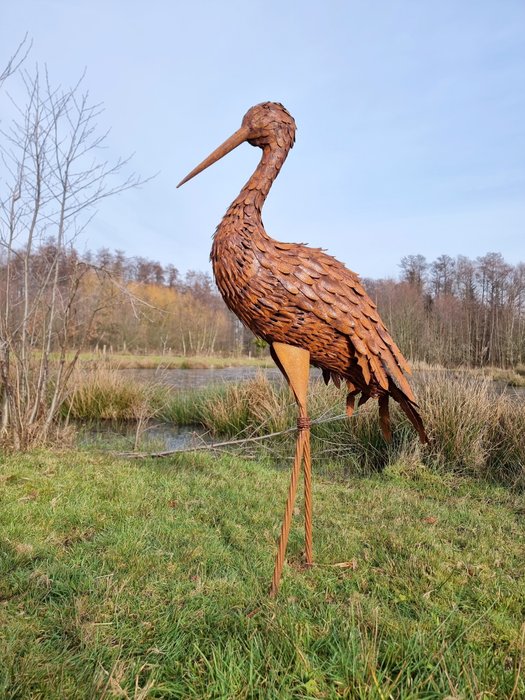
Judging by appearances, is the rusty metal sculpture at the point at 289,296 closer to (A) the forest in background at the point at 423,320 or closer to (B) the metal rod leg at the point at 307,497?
(B) the metal rod leg at the point at 307,497

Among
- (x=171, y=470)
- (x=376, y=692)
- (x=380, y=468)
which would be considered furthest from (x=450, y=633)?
(x=380, y=468)

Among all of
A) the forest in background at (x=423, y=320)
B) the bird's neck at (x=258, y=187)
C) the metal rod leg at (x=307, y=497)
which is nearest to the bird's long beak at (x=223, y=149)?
the bird's neck at (x=258, y=187)

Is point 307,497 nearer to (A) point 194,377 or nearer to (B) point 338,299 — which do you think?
(B) point 338,299

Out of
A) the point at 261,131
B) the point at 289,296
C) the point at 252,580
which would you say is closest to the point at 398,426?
the point at 252,580

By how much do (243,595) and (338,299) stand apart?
1541 millimetres

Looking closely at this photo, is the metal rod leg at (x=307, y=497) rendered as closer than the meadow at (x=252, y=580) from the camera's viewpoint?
No

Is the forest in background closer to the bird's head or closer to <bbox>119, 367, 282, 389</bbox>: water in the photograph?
<bbox>119, 367, 282, 389</bbox>: water

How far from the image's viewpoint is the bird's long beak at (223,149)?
2273 mm

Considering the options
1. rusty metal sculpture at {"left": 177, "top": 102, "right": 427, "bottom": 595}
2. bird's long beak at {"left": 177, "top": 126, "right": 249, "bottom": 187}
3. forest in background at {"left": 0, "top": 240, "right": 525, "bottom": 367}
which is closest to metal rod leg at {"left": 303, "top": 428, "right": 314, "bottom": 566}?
rusty metal sculpture at {"left": 177, "top": 102, "right": 427, "bottom": 595}

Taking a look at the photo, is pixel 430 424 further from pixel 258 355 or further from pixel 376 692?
pixel 258 355

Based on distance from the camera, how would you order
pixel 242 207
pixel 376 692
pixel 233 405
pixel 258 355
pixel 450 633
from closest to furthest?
pixel 376 692
pixel 450 633
pixel 242 207
pixel 233 405
pixel 258 355

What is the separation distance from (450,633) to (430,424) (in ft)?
13.1

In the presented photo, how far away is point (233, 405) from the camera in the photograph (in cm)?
803

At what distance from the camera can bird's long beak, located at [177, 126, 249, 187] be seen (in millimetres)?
2273
